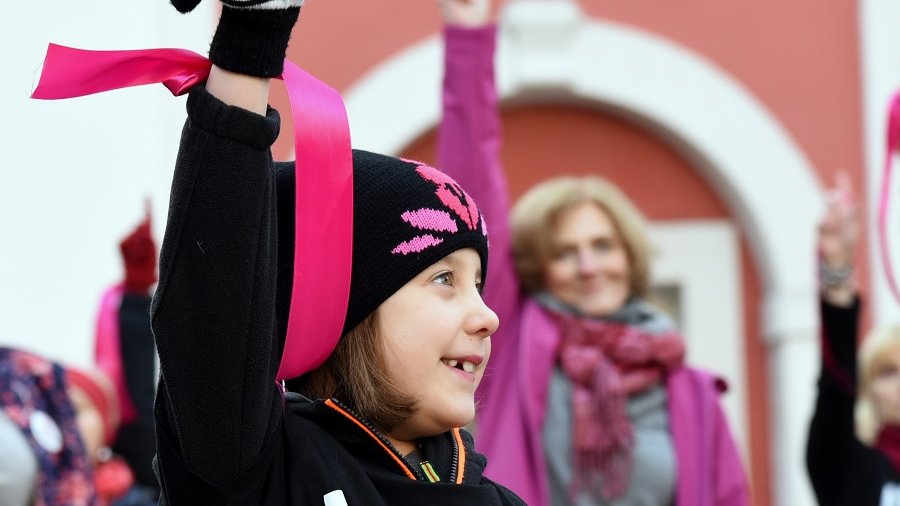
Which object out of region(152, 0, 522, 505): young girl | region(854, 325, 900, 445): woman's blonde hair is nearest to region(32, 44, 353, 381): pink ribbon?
region(152, 0, 522, 505): young girl

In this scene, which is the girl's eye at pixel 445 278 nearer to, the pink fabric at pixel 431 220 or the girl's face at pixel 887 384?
the pink fabric at pixel 431 220

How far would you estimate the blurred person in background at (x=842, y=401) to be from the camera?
11.3ft

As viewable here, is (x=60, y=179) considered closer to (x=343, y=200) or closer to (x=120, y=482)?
(x=120, y=482)

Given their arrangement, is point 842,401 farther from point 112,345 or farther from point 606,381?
point 112,345

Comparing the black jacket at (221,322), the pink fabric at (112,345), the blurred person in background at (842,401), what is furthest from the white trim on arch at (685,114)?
the black jacket at (221,322)

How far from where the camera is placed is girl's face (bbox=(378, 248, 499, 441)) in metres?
1.76

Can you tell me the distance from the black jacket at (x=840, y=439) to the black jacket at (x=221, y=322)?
6.87 feet

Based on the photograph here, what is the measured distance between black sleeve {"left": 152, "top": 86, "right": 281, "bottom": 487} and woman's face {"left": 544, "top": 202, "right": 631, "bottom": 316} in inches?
70.7

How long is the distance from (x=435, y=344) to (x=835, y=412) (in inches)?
78.1

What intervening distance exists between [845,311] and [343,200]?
2065 millimetres

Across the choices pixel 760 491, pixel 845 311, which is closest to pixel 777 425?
pixel 760 491

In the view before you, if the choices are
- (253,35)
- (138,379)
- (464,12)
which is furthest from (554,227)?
(253,35)

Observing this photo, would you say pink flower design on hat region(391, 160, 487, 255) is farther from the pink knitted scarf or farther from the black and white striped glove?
the pink knitted scarf

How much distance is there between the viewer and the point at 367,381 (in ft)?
5.78
